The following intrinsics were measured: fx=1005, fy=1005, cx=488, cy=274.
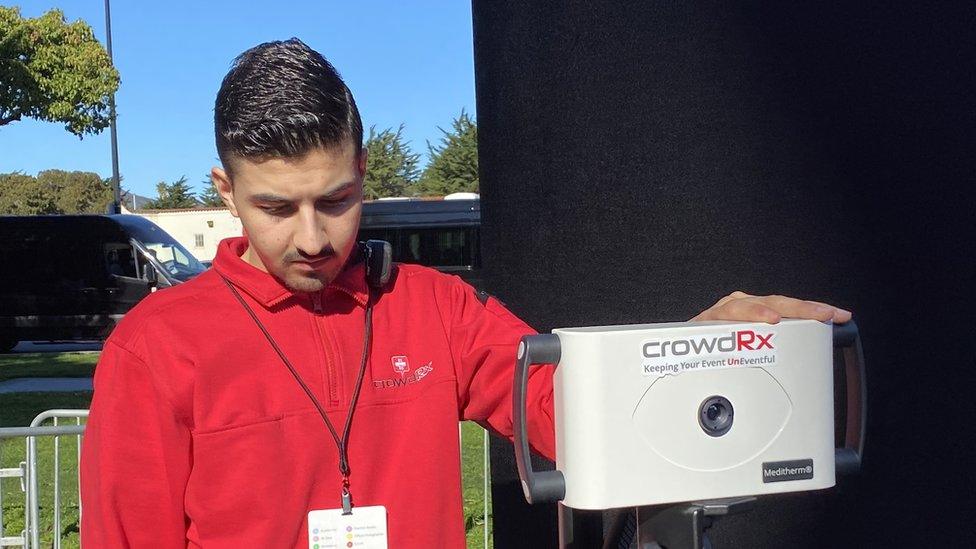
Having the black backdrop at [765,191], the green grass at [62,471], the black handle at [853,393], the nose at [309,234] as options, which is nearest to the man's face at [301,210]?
the nose at [309,234]

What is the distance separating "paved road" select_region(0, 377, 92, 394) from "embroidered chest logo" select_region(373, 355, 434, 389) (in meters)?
9.20

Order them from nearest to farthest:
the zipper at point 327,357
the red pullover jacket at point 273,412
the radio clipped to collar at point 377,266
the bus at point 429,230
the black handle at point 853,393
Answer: the black handle at point 853,393 < the red pullover jacket at point 273,412 < the zipper at point 327,357 < the radio clipped to collar at point 377,266 < the bus at point 429,230

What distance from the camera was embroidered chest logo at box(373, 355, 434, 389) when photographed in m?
1.64

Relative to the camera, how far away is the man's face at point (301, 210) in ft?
4.94

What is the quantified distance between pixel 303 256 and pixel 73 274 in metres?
15.5

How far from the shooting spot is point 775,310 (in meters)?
1.27

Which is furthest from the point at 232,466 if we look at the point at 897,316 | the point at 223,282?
the point at 897,316

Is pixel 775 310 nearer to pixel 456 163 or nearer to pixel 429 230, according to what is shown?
pixel 429 230

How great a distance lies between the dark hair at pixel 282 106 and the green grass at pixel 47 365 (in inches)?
438

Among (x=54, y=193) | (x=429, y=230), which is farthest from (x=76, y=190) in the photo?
(x=429, y=230)

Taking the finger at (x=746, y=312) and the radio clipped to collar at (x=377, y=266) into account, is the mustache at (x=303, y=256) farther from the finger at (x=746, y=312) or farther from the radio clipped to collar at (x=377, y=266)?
the finger at (x=746, y=312)

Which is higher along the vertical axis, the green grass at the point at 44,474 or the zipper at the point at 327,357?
the zipper at the point at 327,357

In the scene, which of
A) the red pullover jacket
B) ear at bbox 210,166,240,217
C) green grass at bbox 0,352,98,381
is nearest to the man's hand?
the red pullover jacket

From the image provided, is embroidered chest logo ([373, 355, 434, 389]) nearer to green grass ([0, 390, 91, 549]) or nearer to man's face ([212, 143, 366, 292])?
man's face ([212, 143, 366, 292])
